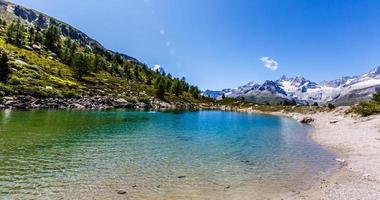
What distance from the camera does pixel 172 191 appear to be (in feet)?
84.3

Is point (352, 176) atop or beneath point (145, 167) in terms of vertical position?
beneath

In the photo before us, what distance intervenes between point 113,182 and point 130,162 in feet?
26.5

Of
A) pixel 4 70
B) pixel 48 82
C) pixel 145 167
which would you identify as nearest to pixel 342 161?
pixel 145 167

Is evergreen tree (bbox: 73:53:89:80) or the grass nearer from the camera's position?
the grass

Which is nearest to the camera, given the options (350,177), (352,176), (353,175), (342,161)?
(350,177)

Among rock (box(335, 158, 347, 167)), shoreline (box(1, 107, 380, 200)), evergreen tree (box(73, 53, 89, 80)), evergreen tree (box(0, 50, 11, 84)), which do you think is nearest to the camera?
shoreline (box(1, 107, 380, 200))

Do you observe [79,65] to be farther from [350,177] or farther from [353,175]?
[350,177]

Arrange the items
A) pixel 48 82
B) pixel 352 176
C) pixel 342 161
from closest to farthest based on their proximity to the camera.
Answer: pixel 352 176 → pixel 342 161 → pixel 48 82

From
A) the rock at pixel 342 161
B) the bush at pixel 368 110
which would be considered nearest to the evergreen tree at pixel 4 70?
the rock at pixel 342 161

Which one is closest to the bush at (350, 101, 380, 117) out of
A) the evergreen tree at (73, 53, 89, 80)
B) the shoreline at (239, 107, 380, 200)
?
the shoreline at (239, 107, 380, 200)

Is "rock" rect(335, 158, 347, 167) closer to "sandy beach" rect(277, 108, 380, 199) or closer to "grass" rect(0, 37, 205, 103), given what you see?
"sandy beach" rect(277, 108, 380, 199)

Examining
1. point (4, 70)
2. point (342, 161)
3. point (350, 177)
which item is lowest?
point (350, 177)

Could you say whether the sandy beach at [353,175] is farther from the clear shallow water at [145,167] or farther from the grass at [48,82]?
the grass at [48,82]

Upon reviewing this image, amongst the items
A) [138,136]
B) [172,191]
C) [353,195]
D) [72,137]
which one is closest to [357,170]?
[353,195]
